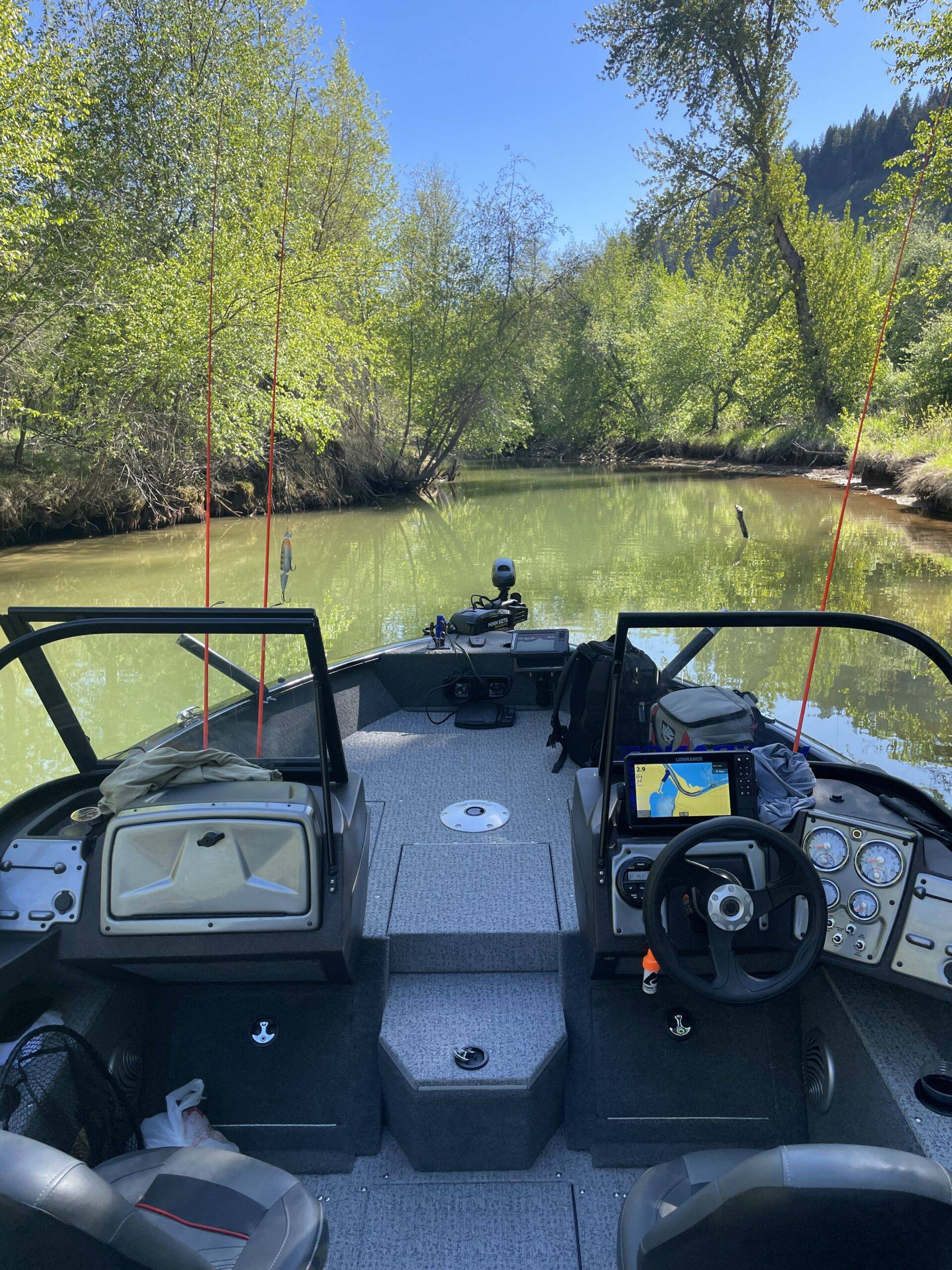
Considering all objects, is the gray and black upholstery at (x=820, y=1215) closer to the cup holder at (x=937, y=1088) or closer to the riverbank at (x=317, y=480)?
the cup holder at (x=937, y=1088)

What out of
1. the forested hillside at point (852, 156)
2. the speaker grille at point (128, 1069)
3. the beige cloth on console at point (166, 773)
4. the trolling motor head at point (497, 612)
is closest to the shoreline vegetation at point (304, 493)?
the trolling motor head at point (497, 612)

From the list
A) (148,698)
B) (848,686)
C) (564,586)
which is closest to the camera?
(148,698)

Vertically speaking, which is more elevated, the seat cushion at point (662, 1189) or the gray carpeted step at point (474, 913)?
the seat cushion at point (662, 1189)

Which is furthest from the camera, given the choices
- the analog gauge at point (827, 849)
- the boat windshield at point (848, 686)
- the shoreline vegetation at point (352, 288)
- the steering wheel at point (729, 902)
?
the shoreline vegetation at point (352, 288)

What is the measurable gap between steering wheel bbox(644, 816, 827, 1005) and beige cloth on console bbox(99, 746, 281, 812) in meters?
0.93

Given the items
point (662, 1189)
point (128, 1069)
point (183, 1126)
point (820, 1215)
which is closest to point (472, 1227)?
point (662, 1189)

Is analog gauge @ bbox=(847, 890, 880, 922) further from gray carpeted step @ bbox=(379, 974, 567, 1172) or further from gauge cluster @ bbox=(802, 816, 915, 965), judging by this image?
gray carpeted step @ bbox=(379, 974, 567, 1172)

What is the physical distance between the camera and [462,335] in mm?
18469

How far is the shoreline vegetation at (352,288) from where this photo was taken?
421 inches

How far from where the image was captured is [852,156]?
94.5 m

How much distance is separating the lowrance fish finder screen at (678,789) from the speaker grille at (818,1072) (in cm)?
62

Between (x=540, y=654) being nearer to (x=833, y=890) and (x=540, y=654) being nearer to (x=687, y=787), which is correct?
(x=687, y=787)

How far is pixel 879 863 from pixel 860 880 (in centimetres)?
5

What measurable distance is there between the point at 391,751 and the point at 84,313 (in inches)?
384
